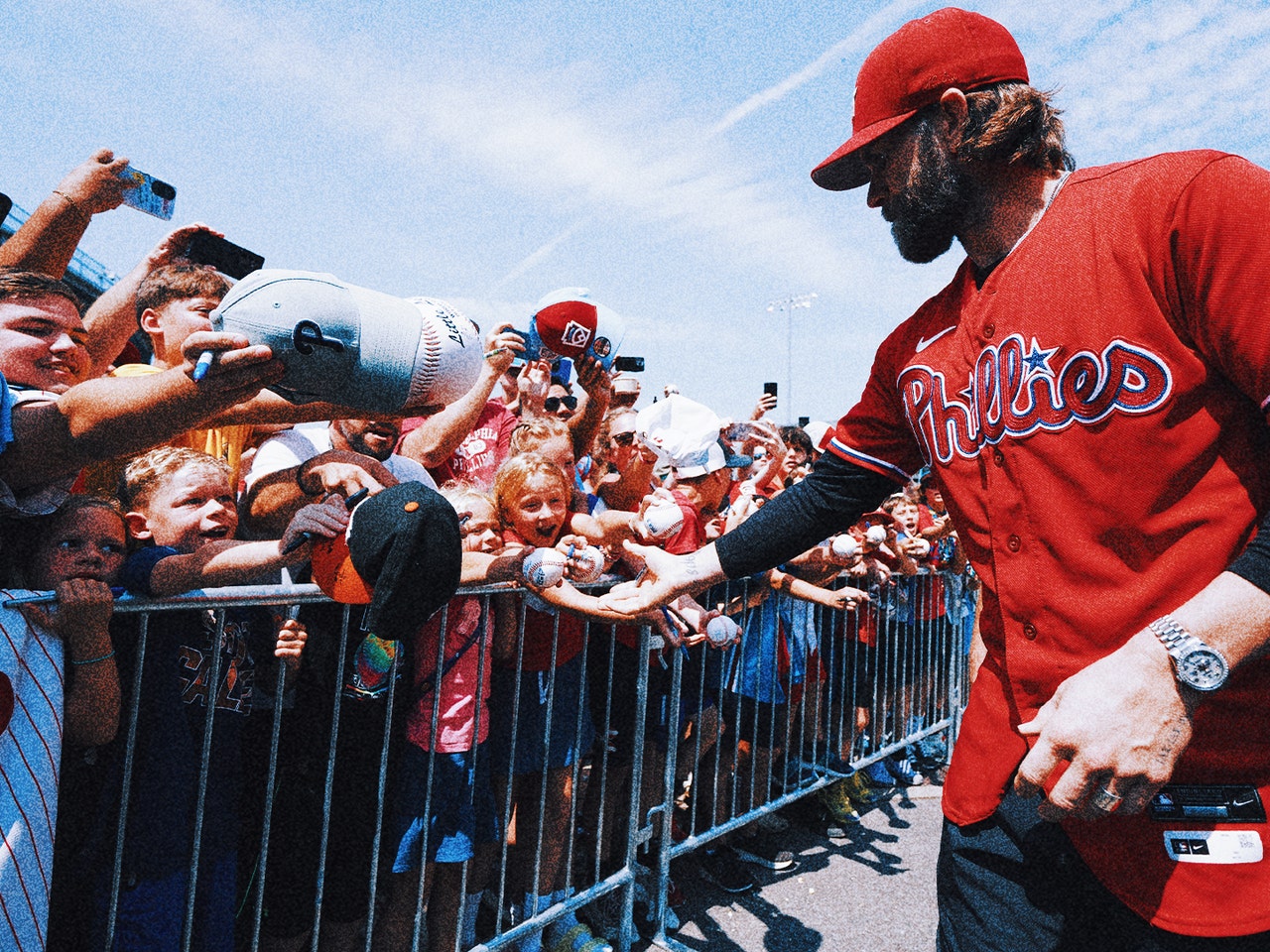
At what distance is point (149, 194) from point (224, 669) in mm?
1988

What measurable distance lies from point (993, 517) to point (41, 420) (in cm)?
214

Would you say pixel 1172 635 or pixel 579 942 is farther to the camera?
pixel 579 942

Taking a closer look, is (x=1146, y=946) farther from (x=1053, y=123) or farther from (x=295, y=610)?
(x=295, y=610)

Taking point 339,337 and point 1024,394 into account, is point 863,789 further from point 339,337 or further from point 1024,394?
point 339,337

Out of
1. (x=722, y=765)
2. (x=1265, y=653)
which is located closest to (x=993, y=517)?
(x=1265, y=653)

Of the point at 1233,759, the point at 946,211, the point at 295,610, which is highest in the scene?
the point at 946,211

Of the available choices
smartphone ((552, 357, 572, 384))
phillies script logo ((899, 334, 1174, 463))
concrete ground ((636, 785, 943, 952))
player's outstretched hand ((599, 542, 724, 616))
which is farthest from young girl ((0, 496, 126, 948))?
smartphone ((552, 357, 572, 384))

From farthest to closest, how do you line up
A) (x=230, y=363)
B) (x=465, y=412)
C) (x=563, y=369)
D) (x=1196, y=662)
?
(x=563, y=369), (x=465, y=412), (x=230, y=363), (x=1196, y=662)

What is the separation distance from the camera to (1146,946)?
1.31 m

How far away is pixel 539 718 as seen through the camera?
319 cm

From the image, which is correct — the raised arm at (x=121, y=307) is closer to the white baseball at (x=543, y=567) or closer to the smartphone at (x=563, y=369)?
the white baseball at (x=543, y=567)

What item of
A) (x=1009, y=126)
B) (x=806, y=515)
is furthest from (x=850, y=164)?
(x=806, y=515)

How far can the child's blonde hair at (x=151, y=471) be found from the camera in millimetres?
2518

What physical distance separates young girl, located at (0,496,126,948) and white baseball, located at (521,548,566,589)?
1220 mm
